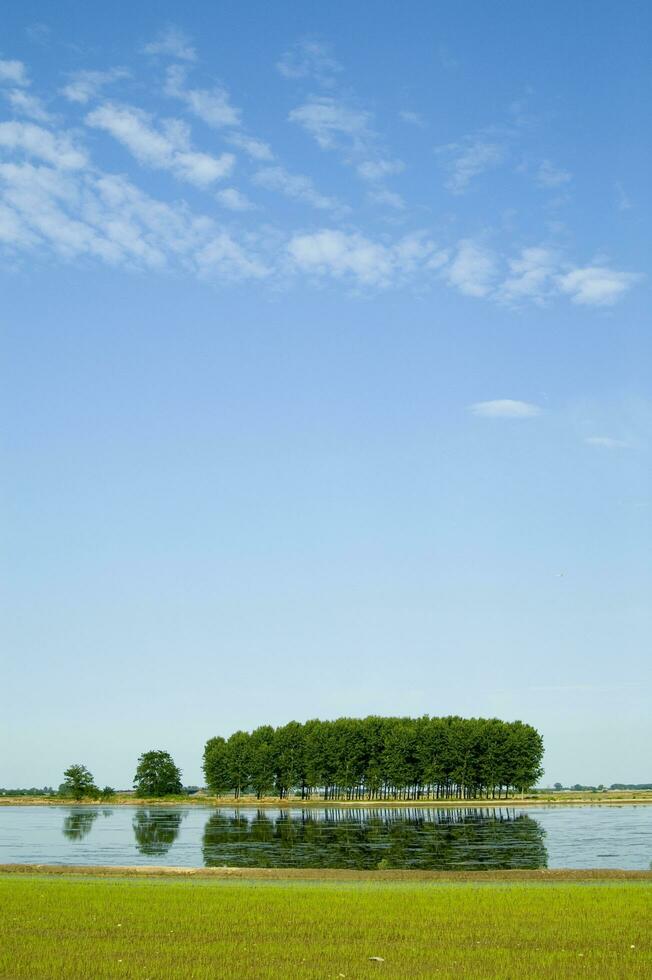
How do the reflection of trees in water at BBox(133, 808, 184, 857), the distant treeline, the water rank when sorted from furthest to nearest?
the distant treeline → the reflection of trees in water at BBox(133, 808, 184, 857) → the water

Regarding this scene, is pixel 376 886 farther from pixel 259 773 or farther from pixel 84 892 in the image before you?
pixel 259 773

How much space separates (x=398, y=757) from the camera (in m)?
174

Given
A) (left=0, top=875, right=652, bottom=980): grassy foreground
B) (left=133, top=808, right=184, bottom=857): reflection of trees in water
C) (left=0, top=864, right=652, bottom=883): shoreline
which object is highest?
(left=0, top=875, right=652, bottom=980): grassy foreground

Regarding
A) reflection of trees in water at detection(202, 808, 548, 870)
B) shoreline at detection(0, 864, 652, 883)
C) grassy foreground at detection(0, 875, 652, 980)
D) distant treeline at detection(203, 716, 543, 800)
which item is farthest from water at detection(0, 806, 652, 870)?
distant treeline at detection(203, 716, 543, 800)

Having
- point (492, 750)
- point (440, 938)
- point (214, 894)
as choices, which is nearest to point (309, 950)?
point (440, 938)

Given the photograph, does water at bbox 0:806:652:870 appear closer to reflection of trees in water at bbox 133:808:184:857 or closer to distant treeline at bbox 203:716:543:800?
reflection of trees in water at bbox 133:808:184:857

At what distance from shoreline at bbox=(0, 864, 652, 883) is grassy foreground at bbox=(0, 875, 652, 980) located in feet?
17.6

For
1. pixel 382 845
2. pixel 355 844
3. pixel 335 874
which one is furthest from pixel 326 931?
pixel 355 844

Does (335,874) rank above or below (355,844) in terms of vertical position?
above

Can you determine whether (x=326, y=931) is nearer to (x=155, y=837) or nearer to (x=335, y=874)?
(x=335, y=874)

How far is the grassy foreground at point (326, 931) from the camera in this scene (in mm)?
21797

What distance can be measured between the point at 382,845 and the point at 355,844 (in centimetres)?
227

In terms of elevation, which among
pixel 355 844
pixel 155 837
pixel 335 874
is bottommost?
pixel 155 837

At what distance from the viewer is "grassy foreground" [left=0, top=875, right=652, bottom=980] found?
858 inches
